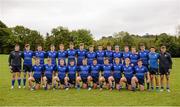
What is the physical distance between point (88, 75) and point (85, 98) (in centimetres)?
287

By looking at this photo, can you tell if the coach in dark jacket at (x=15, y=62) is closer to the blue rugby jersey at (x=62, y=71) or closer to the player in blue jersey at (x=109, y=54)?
the blue rugby jersey at (x=62, y=71)

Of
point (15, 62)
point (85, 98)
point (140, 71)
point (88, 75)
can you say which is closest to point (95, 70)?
point (88, 75)

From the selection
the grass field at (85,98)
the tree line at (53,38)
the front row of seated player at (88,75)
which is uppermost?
the tree line at (53,38)

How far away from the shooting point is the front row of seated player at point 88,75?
1510cm

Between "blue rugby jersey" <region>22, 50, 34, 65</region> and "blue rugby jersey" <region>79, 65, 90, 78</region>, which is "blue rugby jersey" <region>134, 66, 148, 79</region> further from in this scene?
"blue rugby jersey" <region>22, 50, 34, 65</region>

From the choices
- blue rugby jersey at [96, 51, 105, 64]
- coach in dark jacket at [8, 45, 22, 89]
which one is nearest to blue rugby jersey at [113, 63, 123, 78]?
blue rugby jersey at [96, 51, 105, 64]

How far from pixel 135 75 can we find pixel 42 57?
4.35 m

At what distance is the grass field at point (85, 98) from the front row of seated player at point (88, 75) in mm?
641

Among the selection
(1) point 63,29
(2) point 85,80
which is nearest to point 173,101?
(2) point 85,80

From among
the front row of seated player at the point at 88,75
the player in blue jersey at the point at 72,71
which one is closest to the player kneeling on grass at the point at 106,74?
the front row of seated player at the point at 88,75

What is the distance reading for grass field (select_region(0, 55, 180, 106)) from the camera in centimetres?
1181

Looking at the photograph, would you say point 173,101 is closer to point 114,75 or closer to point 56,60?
point 114,75

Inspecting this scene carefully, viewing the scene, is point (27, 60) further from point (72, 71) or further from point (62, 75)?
point (72, 71)

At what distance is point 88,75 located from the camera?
15.6 m
